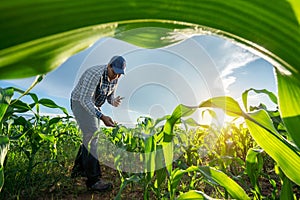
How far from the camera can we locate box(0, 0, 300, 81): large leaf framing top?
14cm

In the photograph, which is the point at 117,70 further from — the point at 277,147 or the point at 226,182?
the point at 277,147

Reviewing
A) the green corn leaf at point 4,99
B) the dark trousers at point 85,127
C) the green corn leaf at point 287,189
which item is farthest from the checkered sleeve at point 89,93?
the green corn leaf at point 287,189

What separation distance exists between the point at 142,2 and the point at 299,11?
0.37 feet

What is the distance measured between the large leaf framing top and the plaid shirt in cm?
242

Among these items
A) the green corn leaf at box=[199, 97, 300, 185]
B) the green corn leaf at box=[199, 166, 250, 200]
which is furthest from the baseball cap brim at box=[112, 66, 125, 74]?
the green corn leaf at box=[199, 97, 300, 185]

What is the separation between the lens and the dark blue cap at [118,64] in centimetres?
273

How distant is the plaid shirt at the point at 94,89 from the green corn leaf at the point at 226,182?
199cm

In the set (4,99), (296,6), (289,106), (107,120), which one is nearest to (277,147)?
(289,106)

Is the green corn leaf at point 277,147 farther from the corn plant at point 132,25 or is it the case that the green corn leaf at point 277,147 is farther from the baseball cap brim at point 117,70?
the baseball cap brim at point 117,70

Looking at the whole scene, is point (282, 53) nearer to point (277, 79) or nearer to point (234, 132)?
point (277, 79)

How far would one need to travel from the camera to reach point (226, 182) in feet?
2.13

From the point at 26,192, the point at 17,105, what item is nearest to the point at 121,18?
the point at 17,105

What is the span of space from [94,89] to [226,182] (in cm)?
204

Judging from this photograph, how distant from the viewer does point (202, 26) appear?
0.19 m
